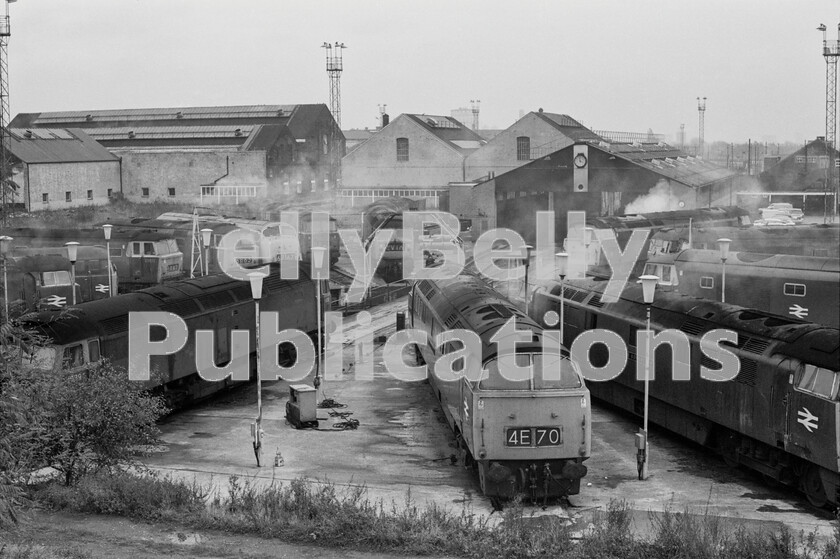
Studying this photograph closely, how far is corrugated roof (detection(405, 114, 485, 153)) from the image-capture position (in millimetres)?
72575

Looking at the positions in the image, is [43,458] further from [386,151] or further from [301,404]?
[386,151]

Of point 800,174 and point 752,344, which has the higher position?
point 800,174

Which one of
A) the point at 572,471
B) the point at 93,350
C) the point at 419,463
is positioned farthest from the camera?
the point at 93,350

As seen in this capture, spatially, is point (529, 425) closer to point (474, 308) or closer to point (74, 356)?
point (474, 308)

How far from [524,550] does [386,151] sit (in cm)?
5966

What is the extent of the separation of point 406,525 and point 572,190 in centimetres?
4710

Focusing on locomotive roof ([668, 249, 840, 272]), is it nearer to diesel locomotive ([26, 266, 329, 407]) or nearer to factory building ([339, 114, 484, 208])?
diesel locomotive ([26, 266, 329, 407])

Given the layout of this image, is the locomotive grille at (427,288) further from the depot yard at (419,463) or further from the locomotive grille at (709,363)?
the locomotive grille at (709,363)

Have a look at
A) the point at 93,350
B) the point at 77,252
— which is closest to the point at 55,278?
the point at 77,252

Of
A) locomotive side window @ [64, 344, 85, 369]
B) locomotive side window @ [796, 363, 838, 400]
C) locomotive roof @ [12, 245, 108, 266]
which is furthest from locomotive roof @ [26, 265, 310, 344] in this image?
locomotive side window @ [796, 363, 838, 400]

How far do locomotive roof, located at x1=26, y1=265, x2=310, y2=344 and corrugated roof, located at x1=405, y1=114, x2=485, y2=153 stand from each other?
4395cm

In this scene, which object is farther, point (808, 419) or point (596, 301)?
point (596, 301)

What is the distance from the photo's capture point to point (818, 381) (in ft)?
51.8

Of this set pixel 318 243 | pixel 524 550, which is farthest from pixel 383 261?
pixel 524 550
